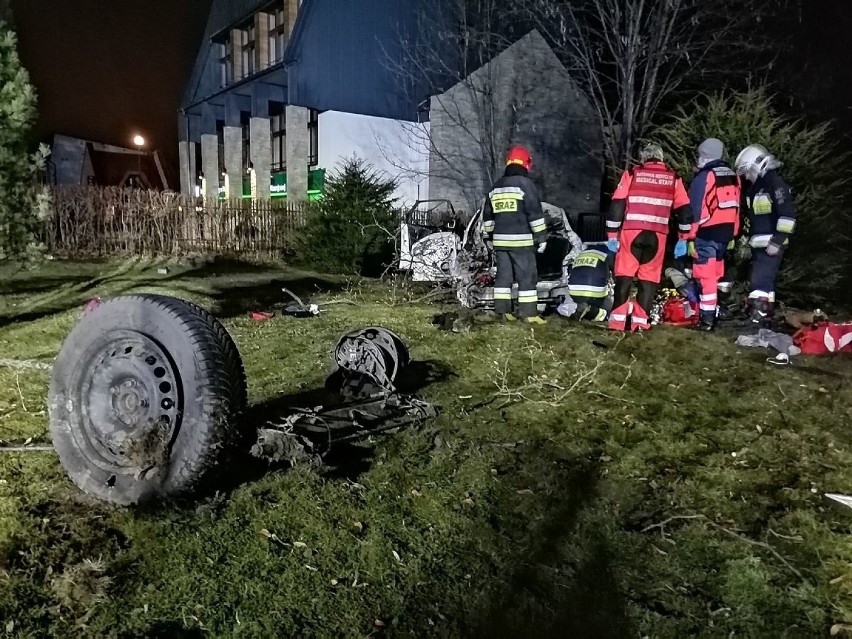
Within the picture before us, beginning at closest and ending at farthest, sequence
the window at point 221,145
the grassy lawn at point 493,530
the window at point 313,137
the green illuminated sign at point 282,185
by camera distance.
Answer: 1. the grassy lawn at point 493,530
2. the green illuminated sign at point 282,185
3. the window at point 313,137
4. the window at point 221,145

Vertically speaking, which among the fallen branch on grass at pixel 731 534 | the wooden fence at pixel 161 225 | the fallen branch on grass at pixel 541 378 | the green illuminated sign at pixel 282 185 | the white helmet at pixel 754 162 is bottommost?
the fallen branch on grass at pixel 731 534

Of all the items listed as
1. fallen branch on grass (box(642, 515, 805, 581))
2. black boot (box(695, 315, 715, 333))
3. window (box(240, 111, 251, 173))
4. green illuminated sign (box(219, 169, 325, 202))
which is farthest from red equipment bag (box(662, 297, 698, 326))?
window (box(240, 111, 251, 173))

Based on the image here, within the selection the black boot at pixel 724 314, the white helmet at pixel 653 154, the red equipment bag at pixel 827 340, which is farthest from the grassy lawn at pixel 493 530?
the white helmet at pixel 653 154

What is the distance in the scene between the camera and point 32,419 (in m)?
3.75

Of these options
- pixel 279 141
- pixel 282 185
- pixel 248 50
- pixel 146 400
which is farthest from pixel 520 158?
pixel 248 50

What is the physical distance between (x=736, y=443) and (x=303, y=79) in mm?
17669

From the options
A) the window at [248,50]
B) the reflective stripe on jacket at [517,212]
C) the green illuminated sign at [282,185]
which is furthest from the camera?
the window at [248,50]

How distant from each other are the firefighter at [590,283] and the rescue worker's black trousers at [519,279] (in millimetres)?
504

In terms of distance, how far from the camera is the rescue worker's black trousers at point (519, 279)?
6887 millimetres

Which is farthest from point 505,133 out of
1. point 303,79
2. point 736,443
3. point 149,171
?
point 149,171

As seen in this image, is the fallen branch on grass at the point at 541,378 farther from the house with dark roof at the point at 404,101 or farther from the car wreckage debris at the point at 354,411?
the house with dark roof at the point at 404,101

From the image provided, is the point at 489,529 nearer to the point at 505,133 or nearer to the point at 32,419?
the point at 32,419

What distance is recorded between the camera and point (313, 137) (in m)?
20.7

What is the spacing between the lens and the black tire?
252cm
